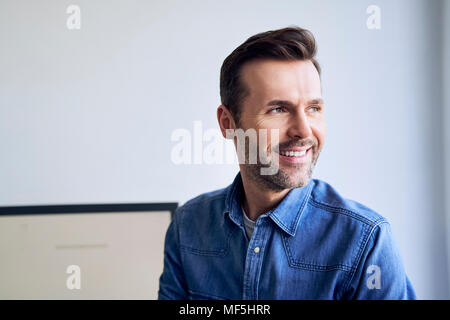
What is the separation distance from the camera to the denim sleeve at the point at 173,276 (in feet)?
2.58

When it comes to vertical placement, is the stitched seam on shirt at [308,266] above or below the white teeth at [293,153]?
below

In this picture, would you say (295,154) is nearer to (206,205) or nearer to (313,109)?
(313,109)

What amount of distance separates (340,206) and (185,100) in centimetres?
63

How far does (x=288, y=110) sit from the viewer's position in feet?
2.22

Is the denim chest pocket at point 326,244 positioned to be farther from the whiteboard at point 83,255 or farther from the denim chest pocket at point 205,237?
the whiteboard at point 83,255

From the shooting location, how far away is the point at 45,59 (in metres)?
1.16

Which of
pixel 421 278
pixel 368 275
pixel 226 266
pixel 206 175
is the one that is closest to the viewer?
pixel 368 275

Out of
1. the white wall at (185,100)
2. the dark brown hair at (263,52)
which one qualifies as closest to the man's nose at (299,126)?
the dark brown hair at (263,52)

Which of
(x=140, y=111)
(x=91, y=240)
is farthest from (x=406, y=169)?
(x=91, y=240)

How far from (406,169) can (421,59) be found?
33 cm

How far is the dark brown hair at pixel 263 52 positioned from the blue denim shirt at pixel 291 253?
0.19 meters

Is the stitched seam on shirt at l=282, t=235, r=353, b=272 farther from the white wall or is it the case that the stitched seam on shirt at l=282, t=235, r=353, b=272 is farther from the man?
the white wall

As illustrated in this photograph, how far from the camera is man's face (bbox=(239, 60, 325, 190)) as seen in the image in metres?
0.67

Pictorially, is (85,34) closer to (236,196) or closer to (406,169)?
(236,196)
